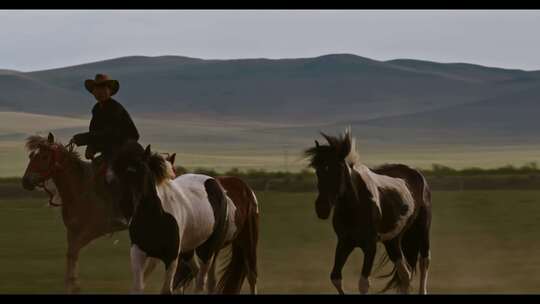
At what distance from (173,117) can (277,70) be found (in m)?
33.4

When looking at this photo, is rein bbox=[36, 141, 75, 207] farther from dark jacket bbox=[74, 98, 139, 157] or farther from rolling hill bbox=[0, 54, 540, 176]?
rolling hill bbox=[0, 54, 540, 176]

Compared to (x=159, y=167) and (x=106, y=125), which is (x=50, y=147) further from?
(x=159, y=167)

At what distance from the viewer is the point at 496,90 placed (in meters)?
176

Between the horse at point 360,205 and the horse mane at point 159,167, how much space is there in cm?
131

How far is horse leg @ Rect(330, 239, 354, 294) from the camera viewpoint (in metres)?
11.0

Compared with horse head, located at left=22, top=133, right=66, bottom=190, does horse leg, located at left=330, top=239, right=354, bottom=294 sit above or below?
below

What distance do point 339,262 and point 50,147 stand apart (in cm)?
369

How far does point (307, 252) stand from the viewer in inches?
811

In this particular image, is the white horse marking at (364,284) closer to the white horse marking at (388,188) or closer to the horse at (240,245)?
the white horse marking at (388,188)

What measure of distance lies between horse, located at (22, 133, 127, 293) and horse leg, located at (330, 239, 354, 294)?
9.54 feet

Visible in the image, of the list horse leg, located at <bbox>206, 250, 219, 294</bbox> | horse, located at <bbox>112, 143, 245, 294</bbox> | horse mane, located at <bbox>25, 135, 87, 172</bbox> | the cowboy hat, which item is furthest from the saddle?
horse, located at <bbox>112, 143, 245, 294</bbox>

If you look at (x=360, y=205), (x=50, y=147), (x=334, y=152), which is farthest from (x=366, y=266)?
(x=50, y=147)

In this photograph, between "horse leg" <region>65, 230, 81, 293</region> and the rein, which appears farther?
the rein

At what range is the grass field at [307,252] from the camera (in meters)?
15.2
